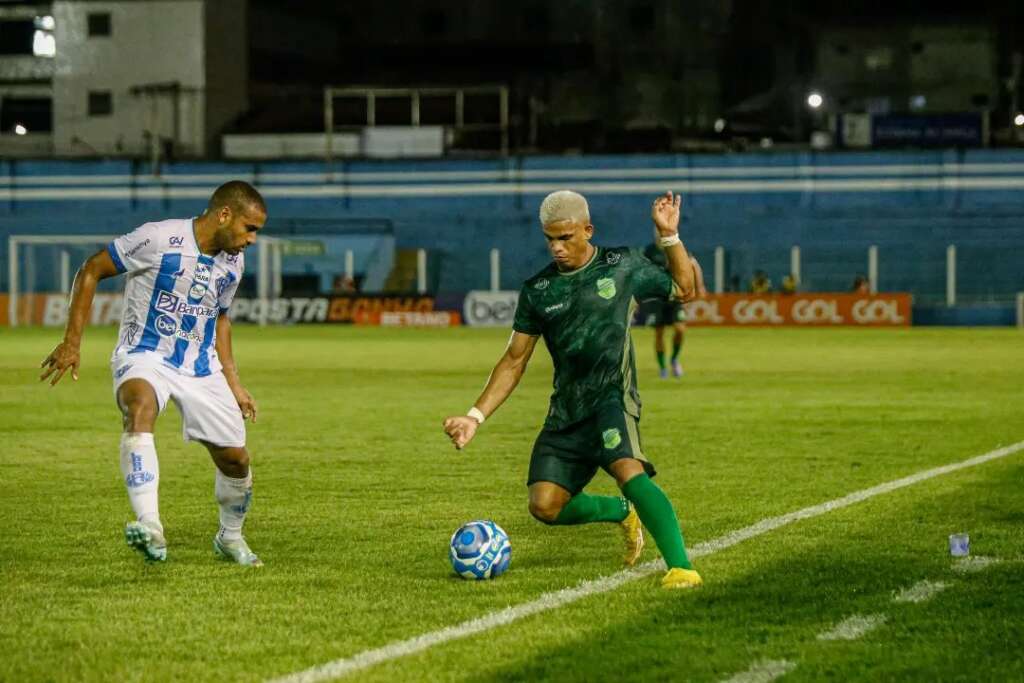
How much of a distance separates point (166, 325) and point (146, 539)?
1078 millimetres

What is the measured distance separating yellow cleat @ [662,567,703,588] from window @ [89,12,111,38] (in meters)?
59.7

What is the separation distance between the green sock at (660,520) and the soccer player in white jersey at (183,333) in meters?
1.90

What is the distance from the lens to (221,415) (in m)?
7.54

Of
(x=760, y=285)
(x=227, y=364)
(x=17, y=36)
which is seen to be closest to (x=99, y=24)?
(x=17, y=36)

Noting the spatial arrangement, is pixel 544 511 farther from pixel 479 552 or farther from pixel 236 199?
pixel 236 199

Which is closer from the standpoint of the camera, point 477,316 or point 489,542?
point 489,542

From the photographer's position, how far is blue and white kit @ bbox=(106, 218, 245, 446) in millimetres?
7512

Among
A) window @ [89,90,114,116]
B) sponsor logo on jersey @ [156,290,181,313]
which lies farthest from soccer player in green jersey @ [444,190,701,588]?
window @ [89,90,114,116]

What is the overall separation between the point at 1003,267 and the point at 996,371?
29875 millimetres

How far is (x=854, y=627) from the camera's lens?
19.9 feet

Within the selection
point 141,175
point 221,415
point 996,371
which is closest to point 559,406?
point 221,415

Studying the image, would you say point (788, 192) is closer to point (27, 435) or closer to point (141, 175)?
point (141, 175)

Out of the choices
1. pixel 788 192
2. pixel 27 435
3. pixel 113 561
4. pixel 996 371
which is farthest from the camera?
pixel 788 192

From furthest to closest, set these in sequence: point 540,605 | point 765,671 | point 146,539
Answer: point 146,539 → point 540,605 → point 765,671
